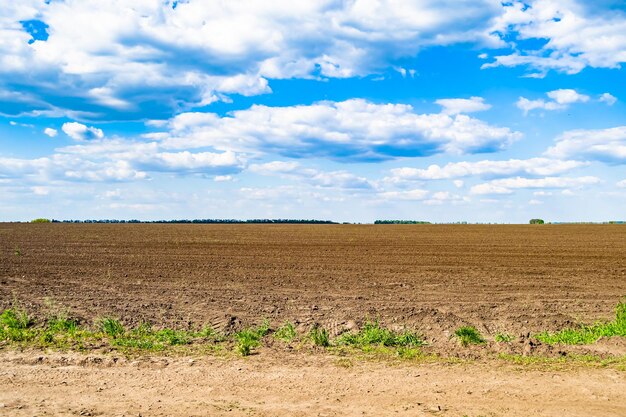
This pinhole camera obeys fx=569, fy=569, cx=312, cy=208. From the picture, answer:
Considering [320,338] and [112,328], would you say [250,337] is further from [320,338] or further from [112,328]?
[112,328]

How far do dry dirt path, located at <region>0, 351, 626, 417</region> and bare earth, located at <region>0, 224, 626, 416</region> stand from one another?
30 mm

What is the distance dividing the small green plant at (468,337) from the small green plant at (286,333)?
10.1 ft

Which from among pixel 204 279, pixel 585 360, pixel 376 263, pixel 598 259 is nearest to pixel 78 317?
pixel 204 279

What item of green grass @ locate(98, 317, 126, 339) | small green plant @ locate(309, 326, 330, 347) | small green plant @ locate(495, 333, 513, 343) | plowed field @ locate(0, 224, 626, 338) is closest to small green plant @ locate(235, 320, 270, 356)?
plowed field @ locate(0, 224, 626, 338)

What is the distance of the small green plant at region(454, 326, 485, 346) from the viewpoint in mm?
10156

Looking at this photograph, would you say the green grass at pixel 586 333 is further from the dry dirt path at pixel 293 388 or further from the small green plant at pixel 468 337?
the dry dirt path at pixel 293 388

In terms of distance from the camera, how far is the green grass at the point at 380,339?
402 inches

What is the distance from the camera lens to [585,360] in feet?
29.6

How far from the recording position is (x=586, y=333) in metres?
11.1

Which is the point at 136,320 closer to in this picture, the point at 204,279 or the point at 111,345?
the point at 111,345

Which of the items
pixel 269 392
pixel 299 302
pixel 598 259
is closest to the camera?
pixel 269 392

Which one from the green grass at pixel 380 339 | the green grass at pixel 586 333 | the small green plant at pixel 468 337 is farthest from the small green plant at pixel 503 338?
the green grass at pixel 380 339

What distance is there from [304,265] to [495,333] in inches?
591

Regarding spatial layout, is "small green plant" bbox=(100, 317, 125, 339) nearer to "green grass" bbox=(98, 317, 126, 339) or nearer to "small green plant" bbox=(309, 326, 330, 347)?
"green grass" bbox=(98, 317, 126, 339)
